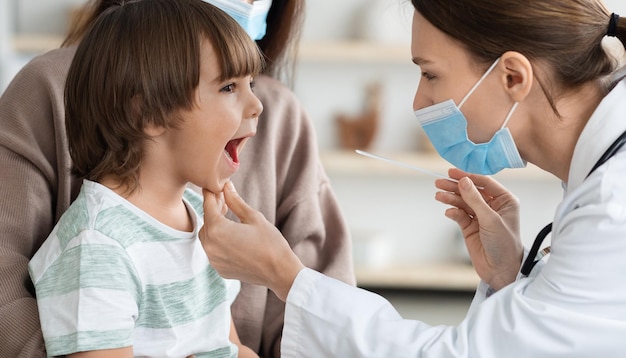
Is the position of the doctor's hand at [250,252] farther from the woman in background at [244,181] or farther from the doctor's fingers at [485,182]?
the doctor's fingers at [485,182]

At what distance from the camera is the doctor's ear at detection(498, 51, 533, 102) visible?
1.48 meters

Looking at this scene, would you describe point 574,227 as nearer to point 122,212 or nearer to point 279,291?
point 279,291

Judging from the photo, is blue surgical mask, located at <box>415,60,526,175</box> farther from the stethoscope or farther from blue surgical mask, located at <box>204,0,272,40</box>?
blue surgical mask, located at <box>204,0,272,40</box>

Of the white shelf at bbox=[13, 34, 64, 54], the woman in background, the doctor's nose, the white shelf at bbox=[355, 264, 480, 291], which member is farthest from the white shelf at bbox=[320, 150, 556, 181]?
the doctor's nose

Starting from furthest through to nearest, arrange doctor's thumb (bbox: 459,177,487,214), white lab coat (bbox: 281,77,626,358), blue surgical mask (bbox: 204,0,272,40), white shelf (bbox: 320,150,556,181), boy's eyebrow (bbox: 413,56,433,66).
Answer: white shelf (bbox: 320,150,556,181), blue surgical mask (bbox: 204,0,272,40), doctor's thumb (bbox: 459,177,487,214), boy's eyebrow (bbox: 413,56,433,66), white lab coat (bbox: 281,77,626,358)

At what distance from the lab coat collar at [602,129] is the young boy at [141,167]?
572 mm

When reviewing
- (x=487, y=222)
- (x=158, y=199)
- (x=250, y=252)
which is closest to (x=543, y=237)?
(x=487, y=222)

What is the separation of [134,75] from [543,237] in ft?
2.69

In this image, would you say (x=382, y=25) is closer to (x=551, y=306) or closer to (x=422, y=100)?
(x=422, y=100)

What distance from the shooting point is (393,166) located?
448 centimetres

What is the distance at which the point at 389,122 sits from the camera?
15.4 feet

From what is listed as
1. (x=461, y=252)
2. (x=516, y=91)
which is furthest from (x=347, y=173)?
(x=516, y=91)

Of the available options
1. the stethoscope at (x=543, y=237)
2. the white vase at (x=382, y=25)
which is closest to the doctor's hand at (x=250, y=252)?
the stethoscope at (x=543, y=237)

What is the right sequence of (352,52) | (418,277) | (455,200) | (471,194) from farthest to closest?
(418,277)
(352,52)
(455,200)
(471,194)
